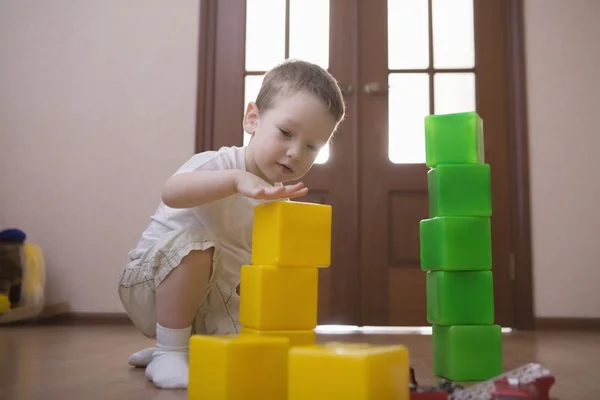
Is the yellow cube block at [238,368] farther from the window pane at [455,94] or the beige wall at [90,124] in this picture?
the window pane at [455,94]

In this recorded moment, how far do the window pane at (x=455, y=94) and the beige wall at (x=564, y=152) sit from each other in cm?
27

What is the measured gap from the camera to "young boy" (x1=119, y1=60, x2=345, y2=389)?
1.11 m

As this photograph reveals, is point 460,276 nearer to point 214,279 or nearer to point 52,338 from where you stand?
point 214,279

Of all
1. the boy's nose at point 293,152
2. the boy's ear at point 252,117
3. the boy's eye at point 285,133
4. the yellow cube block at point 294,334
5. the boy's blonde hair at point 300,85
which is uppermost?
the boy's blonde hair at point 300,85

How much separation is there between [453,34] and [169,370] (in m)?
2.29

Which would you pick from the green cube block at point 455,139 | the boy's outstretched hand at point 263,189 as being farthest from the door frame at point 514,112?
the boy's outstretched hand at point 263,189

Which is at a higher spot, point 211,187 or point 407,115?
point 407,115

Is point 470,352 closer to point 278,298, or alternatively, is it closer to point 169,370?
point 278,298

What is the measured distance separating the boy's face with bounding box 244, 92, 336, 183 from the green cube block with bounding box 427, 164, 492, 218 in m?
0.27

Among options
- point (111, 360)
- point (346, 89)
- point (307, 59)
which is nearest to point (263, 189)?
point (111, 360)

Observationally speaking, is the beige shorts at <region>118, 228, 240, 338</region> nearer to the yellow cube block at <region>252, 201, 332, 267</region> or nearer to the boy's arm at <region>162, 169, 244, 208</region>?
the boy's arm at <region>162, 169, 244, 208</region>

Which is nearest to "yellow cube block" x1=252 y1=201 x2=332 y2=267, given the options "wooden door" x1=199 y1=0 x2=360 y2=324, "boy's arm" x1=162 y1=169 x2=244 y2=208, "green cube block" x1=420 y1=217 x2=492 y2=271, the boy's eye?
"boy's arm" x1=162 y1=169 x2=244 y2=208

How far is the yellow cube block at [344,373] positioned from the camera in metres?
0.71

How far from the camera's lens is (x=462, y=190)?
124 centimetres
